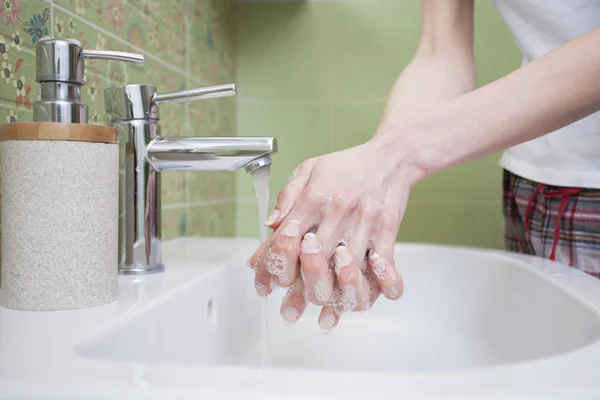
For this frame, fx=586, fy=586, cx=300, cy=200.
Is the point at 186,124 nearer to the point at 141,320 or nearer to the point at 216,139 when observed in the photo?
the point at 216,139

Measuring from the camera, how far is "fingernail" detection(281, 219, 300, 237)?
42 cm

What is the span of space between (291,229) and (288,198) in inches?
2.4

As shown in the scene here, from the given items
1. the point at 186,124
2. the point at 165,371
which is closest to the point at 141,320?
the point at 165,371

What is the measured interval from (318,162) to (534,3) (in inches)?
16.8

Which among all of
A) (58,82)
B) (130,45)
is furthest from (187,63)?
(58,82)

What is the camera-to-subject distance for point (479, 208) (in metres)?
1.31

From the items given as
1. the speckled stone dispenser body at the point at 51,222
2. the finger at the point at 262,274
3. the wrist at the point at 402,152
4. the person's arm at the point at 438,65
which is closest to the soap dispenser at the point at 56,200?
the speckled stone dispenser body at the point at 51,222

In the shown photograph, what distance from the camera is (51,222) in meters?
0.41

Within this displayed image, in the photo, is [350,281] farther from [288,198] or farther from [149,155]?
[149,155]

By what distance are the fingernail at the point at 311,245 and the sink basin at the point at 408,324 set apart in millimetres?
140

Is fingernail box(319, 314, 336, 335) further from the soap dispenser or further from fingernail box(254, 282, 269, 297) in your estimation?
the soap dispenser

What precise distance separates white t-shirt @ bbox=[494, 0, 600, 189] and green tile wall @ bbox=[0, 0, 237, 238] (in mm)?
502

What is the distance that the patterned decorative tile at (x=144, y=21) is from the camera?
0.67 m

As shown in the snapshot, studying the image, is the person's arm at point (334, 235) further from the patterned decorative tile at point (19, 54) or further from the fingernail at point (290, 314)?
the patterned decorative tile at point (19, 54)
